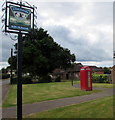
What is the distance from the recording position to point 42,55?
111 ft

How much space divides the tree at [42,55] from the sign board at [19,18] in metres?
25.0

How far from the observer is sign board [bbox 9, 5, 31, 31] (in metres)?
5.50

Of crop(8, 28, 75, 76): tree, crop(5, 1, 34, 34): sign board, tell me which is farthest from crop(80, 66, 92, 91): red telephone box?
crop(8, 28, 75, 76): tree

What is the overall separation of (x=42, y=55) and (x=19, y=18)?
28345 mm

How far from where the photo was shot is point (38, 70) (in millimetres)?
33594

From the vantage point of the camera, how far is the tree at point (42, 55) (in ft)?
103

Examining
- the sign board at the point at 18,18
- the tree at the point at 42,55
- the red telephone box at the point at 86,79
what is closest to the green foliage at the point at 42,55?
the tree at the point at 42,55

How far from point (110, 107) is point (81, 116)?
177cm

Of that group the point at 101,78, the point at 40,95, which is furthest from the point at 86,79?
the point at 101,78

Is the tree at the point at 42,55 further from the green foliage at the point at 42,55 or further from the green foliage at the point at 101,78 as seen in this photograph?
the green foliage at the point at 101,78

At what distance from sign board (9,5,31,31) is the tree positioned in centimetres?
2501

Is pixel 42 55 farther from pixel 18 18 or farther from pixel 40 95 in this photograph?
pixel 18 18

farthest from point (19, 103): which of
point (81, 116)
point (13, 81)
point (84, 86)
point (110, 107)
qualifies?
point (13, 81)

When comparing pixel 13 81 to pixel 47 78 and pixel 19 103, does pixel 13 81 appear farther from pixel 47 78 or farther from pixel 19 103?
pixel 19 103
